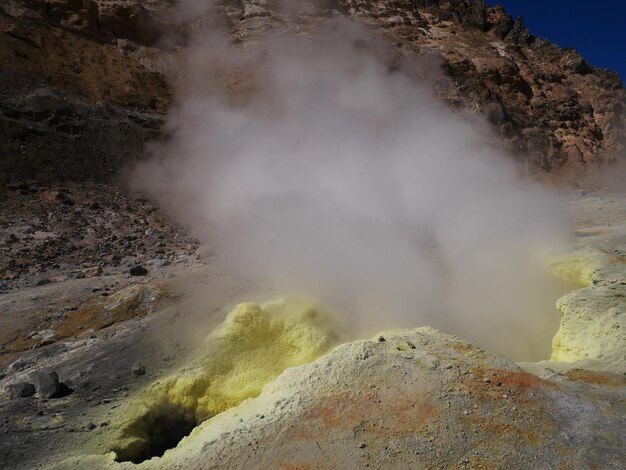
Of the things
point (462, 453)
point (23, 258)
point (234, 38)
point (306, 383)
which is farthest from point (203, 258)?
point (234, 38)

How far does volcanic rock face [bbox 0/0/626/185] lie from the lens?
11.8 meters

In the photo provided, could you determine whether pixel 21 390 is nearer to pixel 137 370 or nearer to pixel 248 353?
pixel 137 370

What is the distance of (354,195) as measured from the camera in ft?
29.9

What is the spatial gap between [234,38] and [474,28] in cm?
1371

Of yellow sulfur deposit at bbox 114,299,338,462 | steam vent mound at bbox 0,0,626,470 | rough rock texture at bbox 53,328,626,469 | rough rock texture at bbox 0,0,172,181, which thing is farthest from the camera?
rough rock texture at bbox 0,0,172,181

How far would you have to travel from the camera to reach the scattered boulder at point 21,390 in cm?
396

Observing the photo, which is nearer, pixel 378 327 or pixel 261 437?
pixel 261 437

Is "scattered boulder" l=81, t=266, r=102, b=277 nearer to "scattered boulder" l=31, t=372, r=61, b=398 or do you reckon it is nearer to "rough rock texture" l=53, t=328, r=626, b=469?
"scattered boulder" l=31, t=372, r=61, b=398

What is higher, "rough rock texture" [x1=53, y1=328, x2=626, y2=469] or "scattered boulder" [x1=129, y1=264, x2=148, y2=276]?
"rough rock texture" [x1=53, y1=328, x2=626, y2=469]

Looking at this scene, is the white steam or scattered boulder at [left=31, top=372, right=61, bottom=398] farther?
the white steam

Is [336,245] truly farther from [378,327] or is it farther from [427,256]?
[378,327]

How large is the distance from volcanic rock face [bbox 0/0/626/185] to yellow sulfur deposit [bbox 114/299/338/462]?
8.21 m

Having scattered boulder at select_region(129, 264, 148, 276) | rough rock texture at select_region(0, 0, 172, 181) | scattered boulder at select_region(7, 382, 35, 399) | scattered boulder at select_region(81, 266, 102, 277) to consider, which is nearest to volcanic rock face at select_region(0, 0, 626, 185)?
rough rock texture at select_region(0, 0, 172, 181)

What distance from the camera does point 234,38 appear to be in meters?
18.0
